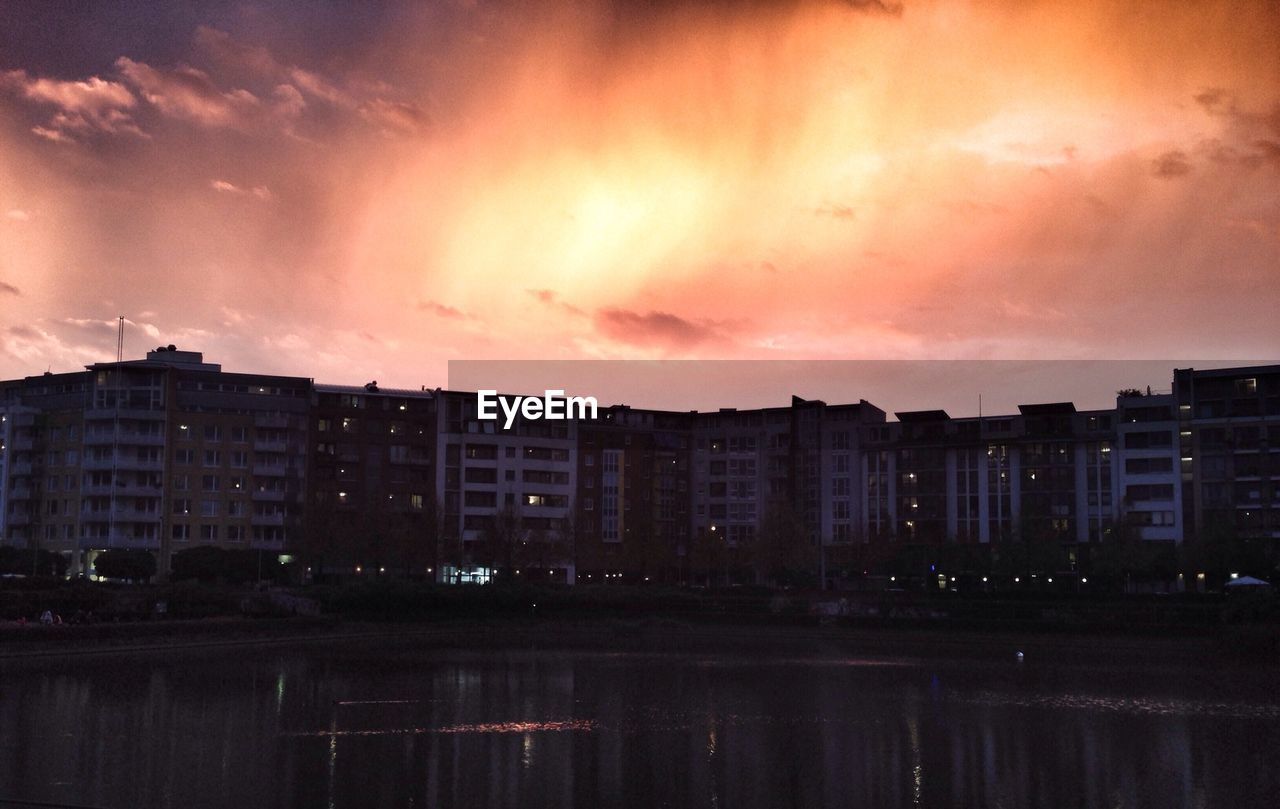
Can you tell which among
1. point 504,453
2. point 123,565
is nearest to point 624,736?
point 123,565

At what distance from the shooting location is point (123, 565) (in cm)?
10981

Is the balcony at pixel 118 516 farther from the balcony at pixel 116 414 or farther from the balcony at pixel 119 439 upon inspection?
the balcony at pixel 116 414

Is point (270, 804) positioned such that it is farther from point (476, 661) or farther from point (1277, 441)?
point (1277, 441)

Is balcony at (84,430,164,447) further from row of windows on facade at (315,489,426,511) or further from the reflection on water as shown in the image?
the reflection on water

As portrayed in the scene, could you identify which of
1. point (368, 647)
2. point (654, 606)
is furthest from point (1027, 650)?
point (368, 647)

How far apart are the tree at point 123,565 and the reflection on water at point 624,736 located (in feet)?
177

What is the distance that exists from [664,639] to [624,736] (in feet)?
153

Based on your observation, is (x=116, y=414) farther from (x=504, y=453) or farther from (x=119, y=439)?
(x=504, y=453)

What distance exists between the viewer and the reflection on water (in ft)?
92.2

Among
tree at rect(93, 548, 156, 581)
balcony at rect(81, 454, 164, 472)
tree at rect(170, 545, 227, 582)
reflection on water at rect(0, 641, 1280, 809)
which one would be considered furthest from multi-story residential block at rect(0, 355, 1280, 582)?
reflection on water at rect(0, 641, 1280, 809)

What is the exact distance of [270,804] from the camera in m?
26.0

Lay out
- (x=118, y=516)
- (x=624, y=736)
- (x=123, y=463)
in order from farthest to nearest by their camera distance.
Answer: (x=123, y=463) < (x=118, y=516) < (x=624, y=736)

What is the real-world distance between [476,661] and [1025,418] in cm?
8843

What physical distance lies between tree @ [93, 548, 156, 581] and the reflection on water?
5385 centimetres
